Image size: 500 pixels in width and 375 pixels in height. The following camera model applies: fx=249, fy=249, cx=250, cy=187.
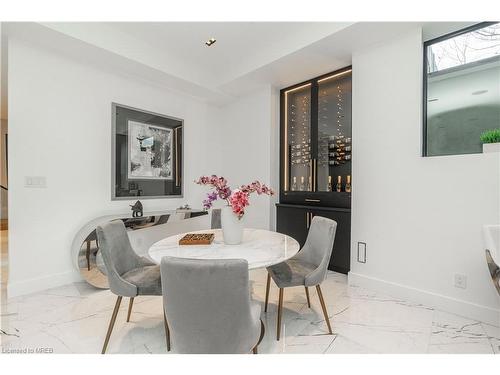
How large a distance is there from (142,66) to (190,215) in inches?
80.2

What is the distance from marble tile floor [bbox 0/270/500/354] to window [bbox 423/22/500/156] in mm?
1518

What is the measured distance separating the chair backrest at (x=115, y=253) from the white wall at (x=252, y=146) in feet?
7.36

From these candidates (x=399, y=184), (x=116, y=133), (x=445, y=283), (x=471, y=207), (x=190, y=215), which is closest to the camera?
(x=471, y=207)

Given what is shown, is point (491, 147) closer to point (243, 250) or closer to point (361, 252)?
point (361, 252)

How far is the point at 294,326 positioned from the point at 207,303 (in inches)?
46.0

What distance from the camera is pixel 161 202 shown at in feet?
12.3

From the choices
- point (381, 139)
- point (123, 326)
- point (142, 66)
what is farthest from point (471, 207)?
point (142, 66)

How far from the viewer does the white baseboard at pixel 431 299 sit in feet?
6.57

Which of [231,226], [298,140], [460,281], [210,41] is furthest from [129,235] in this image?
[460,281]

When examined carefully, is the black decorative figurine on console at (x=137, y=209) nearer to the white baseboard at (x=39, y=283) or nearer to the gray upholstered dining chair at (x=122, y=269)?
the white baseboard at (x=39, y=283)

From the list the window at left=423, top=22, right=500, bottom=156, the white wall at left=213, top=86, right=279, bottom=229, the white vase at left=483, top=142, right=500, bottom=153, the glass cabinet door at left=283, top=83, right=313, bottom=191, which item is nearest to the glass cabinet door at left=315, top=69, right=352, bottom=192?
the glass cabinet door at left=283, top=83, right=313, bottom=191

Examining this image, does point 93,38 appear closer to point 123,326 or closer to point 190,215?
point 190,215

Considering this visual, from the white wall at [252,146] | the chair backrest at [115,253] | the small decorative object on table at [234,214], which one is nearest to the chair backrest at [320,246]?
the small decorative object on table at [234,214]

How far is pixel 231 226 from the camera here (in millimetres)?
1916
